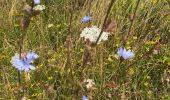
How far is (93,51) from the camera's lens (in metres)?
2.51

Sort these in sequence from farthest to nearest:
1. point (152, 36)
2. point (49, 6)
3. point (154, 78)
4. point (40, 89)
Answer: point (49, 6)
point (152, 36)
point (154, 78)
point (40, 89)

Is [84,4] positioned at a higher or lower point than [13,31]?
higher

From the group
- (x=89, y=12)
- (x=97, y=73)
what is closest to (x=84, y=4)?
(x=89, y=12)

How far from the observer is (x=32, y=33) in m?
3.09

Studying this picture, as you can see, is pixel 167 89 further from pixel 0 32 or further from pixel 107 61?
pixel 0 32

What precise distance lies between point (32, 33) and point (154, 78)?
3.51ft

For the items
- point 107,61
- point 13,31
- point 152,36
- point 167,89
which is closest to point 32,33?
point 13,31

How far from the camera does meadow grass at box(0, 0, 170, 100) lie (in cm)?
233

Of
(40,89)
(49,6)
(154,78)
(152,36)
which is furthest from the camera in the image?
(49,6)

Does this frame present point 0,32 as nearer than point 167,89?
No

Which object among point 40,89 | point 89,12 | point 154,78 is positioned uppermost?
point 89,12

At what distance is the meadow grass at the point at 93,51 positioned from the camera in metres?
2.33

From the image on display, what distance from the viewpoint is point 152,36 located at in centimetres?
308

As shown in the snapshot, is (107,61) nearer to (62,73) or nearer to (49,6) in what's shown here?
(62,73)
